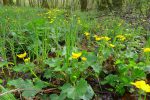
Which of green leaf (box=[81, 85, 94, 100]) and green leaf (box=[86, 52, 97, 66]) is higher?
green leaf (box=[86, 52, 97, 66])

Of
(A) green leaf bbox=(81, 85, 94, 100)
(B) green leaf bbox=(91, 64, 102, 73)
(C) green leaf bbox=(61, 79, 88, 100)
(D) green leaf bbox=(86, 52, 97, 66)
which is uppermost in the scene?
(D) green leaf bbox=(86, 52, 97, 66)

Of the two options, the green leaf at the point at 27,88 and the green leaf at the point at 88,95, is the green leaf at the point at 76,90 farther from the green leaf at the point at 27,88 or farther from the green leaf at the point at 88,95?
the green leaf at the point at 27,88

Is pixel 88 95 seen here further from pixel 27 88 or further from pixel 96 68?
pixel 27 88

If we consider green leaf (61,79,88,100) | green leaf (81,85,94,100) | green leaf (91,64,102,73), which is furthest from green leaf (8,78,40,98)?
green leaf (91,64,102,73)

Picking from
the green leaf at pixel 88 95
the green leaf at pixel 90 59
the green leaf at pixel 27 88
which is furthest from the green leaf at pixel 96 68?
the green leaf at pixel 27 88

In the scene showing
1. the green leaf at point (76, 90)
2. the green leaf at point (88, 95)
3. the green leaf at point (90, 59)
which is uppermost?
the green leaf at point (90, 59)

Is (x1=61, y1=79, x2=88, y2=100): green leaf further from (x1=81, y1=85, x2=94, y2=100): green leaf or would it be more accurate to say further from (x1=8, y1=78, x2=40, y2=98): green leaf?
(x1=8, y1=78, x2=40, y2=98): green leaf

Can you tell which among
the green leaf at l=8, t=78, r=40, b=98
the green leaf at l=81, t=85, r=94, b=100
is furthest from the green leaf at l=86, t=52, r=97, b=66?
the green leaf at l=8, t=78, r=40, b=98

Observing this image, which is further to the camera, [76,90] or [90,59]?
[90,59]

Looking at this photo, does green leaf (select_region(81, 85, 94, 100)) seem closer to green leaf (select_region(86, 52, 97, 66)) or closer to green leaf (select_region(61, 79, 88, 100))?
green leaf (select_region(61, 79, 88, 100))

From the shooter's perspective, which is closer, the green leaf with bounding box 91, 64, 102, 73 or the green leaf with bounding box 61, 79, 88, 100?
the green leaf with bounding box 61, 79, 88, 100

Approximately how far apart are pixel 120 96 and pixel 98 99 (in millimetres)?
158

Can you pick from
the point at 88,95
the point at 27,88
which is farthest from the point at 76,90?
the point at 27,88

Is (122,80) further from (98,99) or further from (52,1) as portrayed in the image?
(52,1)
